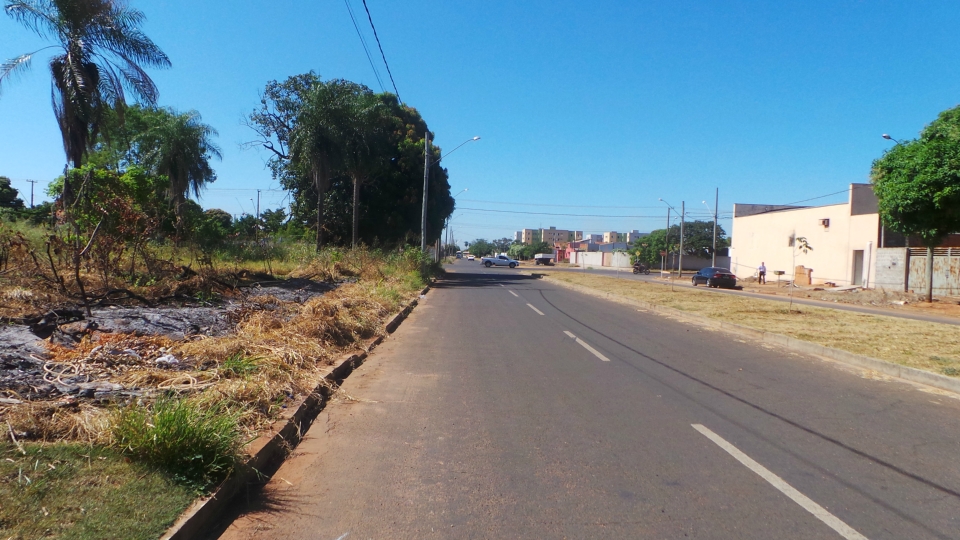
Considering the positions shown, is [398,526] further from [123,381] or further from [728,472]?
[123,381]

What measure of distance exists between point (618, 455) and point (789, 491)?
1.34m

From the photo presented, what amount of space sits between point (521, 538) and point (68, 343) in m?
6.45

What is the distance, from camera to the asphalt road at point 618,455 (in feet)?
13.9

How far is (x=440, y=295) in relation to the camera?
2573 cm

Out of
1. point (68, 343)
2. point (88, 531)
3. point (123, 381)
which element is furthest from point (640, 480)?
point (68, 343)

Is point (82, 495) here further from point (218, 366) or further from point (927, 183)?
point (927, 183)

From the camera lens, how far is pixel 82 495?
3.94 m

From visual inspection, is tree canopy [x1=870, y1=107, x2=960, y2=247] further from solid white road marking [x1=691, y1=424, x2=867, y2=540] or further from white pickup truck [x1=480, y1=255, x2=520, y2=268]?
white pickup truck [x1=480, y1=255, x2=520, y2=268]

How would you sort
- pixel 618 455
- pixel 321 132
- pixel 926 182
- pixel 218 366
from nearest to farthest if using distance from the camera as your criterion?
1. pixel 618 455
2. pixel 218 366
3. pixel 926 182
4. pixel 321 132

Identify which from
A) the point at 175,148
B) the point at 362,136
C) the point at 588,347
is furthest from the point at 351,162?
the point at 588,347

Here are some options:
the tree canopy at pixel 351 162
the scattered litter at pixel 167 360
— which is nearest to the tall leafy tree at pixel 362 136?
the tree canopy at pixel 351 162

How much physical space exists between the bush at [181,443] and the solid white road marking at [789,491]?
404 centimetres

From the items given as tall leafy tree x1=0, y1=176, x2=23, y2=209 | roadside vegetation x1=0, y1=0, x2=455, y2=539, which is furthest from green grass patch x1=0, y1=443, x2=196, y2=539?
tall leafy tree x1=0, y1=176, x2=23, y2=209

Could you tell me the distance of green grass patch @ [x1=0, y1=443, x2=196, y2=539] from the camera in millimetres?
3578
